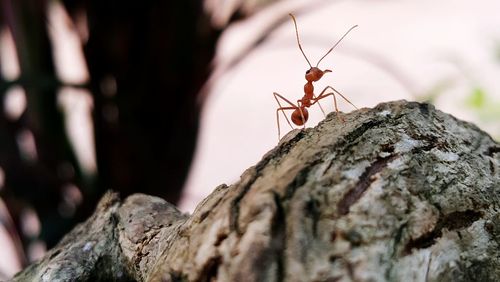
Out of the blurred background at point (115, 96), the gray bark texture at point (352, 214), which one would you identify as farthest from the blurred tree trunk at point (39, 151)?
the gray bark texture at point (352, 214)

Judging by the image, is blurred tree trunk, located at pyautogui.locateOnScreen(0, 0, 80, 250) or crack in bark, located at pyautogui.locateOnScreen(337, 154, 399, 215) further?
blurred tree trunk, located at pyautogui.locateOnScreen(0, 0, 80, 250)

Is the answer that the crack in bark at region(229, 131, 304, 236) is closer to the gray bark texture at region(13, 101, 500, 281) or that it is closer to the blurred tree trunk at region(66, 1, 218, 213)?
the gray bark texture at region(13, 101, 500, 281)

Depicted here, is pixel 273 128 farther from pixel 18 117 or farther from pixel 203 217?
pixel 203 217

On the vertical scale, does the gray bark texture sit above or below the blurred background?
below

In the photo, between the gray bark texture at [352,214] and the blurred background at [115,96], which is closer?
the gray bark texture at [352,214]

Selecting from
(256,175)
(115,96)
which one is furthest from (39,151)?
(256,175)

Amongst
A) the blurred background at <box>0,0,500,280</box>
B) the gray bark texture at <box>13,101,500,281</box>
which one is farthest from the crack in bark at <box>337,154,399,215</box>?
the blurred background at <box>0,0,500,280</box>

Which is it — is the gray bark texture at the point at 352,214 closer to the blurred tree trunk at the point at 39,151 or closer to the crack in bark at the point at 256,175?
the crack in bark at the point at 256,175

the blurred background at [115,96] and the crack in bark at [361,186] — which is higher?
the blurred background at [115,96]
